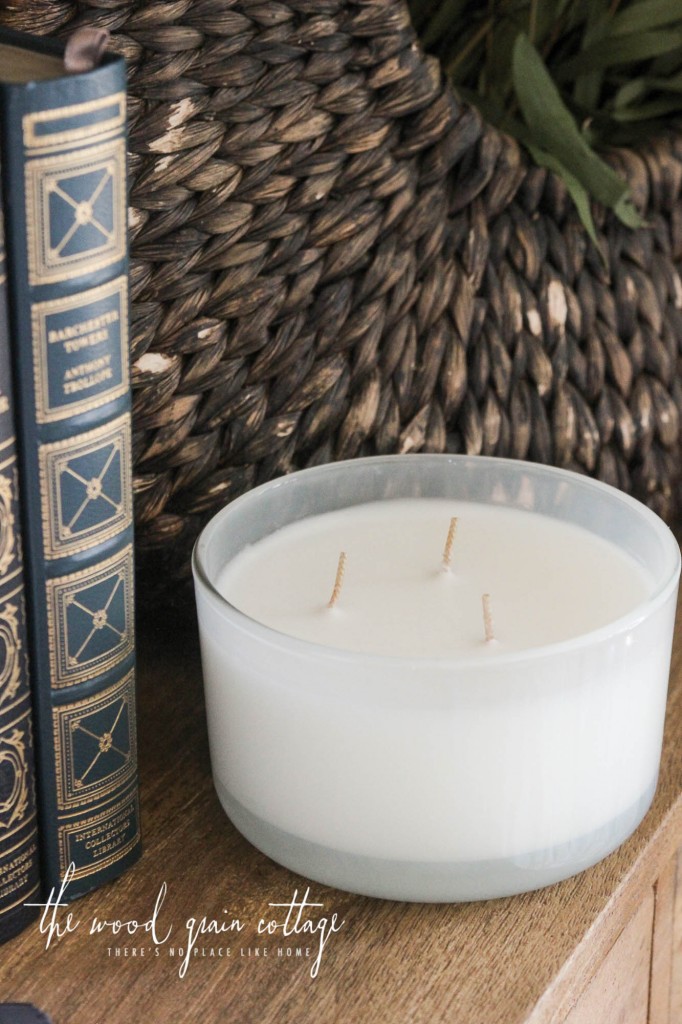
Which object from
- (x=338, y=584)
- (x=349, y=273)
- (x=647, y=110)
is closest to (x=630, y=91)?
(x=647, y=110)

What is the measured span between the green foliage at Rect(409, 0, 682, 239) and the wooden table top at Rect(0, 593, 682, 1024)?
0.28 meters

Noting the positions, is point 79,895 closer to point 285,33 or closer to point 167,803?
point 167,803

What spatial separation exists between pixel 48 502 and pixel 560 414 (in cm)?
26

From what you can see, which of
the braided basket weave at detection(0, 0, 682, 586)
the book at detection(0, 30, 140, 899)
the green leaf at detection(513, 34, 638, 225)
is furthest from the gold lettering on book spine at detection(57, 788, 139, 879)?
the green leaf at detection(513, 34, 638, 225)

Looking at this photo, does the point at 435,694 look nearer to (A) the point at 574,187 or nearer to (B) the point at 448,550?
(B) the point at 448,550

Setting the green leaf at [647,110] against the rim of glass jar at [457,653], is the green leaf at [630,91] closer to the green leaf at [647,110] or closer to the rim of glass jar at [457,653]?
the green leaf at [647,110]

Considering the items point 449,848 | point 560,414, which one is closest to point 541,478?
point 560,414

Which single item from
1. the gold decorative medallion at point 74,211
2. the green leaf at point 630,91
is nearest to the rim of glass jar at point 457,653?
the gold decorative medallion at point 74,211

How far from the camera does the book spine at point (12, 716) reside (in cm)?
35

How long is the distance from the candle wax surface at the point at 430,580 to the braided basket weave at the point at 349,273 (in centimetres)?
4

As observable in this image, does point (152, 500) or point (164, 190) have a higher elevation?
point (164, 190)

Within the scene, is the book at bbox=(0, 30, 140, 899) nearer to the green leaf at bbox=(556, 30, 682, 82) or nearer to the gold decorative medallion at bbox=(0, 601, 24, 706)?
the gold decorative medallion at bbox=(0, 601, 24, 706)

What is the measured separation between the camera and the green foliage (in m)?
0.54

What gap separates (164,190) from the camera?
16.8 inches
